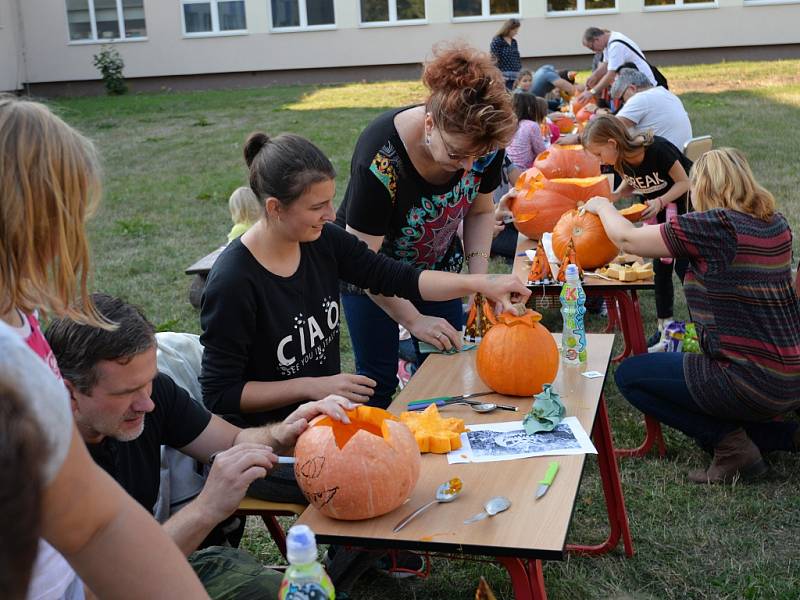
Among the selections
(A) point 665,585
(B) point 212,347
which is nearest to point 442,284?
(B) point 212,347

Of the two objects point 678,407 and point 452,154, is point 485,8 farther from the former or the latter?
point 452,154

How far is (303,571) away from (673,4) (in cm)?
2080

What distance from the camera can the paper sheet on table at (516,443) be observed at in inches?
88.8

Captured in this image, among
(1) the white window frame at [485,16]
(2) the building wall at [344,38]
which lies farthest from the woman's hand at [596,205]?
(1) the white window frame at [485,16]

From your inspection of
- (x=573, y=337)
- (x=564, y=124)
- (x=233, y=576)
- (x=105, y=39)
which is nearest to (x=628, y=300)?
(x=573, y=337)

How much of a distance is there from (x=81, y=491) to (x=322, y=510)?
98 centimetres

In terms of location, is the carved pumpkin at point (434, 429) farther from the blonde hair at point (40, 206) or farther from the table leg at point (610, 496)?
the blonde hair at point (40, 206)

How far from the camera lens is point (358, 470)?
1.95 m

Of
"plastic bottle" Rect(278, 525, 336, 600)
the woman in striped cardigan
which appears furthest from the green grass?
"plastic bottle" Rect(278, 525, 336, 600)

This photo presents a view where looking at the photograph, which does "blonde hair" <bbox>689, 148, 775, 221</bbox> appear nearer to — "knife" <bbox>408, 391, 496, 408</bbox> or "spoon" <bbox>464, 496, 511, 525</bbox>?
"knife" <bbox>408, 391, 496, 408</bbox>

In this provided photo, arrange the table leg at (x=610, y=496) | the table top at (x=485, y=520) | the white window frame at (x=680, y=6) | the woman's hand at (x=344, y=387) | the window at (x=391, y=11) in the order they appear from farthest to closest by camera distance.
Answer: the window at (x=391, y=11) → the white window frame at (x=680, y=6) → the table leg at (x=610, y=496) → the woman's hand at (x=344, y=387) → the table top at (x=485, y=520)

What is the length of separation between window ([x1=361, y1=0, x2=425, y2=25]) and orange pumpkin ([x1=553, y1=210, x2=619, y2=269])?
18042 millimetres

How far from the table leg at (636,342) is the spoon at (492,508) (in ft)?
6.60

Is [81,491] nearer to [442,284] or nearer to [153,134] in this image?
[442,284]
